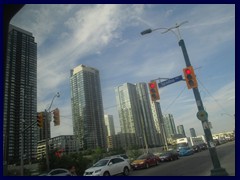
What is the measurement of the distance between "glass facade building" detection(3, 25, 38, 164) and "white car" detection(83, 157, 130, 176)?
10031mm

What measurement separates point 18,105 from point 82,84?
1173 cm

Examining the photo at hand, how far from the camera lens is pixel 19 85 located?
73.7 ft

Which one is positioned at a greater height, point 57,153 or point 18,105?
point 18,105

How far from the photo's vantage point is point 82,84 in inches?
1284

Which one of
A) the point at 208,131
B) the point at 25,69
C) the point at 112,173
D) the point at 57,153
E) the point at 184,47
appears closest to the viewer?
the point at 208,131

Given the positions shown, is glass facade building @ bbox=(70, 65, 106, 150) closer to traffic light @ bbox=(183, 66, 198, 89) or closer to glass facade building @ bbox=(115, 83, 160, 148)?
glass facade building @ bbox=(115, 83, 160, 148)

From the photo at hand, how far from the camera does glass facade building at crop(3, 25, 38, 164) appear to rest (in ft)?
70.8

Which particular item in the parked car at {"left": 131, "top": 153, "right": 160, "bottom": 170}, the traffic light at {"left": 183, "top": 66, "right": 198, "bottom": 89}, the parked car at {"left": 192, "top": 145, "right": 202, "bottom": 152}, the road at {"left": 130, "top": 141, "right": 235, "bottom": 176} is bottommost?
the road at {"left": 130, "top": 141, "right": 235, "bottom": 176}

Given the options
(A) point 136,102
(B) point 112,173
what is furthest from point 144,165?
(A) point 136,102

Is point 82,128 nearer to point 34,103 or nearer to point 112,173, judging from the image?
point 34,103

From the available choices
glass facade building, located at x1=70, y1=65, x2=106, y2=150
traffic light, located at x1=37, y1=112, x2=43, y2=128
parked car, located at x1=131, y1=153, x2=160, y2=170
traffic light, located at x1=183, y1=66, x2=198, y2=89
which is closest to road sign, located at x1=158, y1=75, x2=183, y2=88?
traffic light, located at x1=183, y1=66, x2=198, y2=89

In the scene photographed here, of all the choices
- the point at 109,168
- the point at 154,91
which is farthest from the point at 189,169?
the point at 154,91
